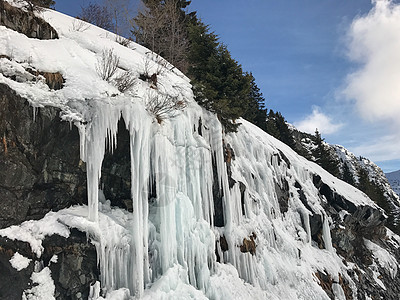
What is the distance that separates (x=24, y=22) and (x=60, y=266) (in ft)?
20.5

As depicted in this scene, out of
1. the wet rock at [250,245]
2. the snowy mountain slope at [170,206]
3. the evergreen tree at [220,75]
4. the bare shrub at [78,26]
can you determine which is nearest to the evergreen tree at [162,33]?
the evergreen tree at [220,75]

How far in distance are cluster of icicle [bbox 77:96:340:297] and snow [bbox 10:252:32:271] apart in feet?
4.40

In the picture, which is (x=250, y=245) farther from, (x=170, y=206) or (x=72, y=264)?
(x=72, y=264)

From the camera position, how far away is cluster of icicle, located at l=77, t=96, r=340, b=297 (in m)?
6.32

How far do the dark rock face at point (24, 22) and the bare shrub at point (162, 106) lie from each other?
341 cm

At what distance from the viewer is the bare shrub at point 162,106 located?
25.6 ft

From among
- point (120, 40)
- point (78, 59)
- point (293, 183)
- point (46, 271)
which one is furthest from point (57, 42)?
point (293, 183)

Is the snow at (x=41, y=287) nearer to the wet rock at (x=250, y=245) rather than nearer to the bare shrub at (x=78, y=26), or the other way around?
the wet rock at (x=250, y=245)

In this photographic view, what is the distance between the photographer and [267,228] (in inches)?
458

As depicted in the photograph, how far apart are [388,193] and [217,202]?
75.5m

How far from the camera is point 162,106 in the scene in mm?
7770

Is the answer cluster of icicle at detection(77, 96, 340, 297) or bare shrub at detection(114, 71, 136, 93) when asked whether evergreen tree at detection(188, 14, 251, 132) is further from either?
bare shrub at detection(114, 71, 136, 93)

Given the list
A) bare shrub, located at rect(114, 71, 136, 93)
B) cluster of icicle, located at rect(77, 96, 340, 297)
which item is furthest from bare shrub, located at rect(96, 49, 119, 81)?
cluster of icicle, located at rect(77, 96, 340, 297)

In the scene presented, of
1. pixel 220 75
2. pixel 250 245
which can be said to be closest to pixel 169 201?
pixel 250 245
